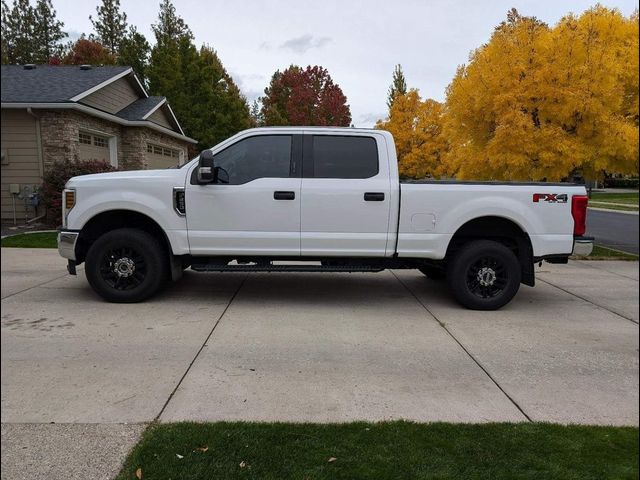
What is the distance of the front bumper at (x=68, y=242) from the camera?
17.9 ft

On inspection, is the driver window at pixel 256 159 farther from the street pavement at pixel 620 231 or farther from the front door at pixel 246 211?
the street pavement at pixel 620 231

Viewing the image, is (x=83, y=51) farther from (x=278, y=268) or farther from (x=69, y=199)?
(x=278, y=268)

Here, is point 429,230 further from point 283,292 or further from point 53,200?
point 53,200

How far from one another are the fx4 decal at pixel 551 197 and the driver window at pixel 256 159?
9.60 feet

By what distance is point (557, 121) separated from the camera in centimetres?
822

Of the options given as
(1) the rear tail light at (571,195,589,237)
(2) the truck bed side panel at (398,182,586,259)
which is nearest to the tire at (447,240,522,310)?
(2) the truck bed side panel at (398,182,586,259)

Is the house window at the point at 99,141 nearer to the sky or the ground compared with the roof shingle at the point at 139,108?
nearer to the ground

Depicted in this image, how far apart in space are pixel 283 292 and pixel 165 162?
12.4 m

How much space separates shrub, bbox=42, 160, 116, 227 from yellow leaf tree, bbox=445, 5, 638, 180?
6784 mm

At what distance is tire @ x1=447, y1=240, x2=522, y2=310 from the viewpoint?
5.63m

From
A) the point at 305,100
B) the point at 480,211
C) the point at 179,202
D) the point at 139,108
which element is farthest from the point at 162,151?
the point at 480,211

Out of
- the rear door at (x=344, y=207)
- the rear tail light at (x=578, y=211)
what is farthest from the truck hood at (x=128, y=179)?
the rear tail light at (x=578, y=211)

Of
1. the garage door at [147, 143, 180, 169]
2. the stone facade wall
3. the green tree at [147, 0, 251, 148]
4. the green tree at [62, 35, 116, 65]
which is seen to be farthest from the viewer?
the garage door at [147, 143, 180, 169]

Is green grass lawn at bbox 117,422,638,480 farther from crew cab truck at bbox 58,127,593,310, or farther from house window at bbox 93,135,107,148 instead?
house window at bbox 93,135,107,148
